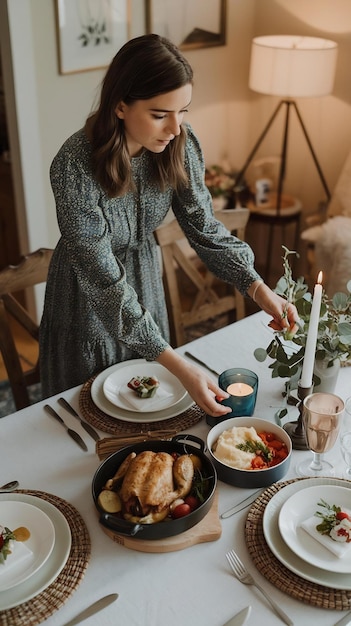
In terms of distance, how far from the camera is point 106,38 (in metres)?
3.13

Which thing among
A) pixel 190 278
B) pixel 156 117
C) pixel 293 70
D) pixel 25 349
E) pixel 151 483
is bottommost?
pixel 25 349

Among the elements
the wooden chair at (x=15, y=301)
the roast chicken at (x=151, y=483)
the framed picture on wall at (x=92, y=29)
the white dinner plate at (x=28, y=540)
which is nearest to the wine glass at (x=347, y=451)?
the roast chicken at (x=151, y=483)

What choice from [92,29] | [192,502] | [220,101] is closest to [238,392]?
[192,502]

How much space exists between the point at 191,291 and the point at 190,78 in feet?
8.50

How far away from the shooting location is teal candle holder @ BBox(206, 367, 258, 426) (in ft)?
4.88

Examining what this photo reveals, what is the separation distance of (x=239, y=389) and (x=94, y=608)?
1.93 feet

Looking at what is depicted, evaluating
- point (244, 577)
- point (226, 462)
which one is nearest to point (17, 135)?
point (226, 462)

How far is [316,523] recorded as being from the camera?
124cm

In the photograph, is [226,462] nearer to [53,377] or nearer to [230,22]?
[53,377]

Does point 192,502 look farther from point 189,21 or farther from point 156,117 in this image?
point 189,21

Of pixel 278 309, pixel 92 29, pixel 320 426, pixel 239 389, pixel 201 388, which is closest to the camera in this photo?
pixel 320 426

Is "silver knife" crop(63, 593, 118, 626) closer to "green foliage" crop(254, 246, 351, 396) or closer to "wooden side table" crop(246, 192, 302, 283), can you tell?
"green foliage" crop(254, 246, 351, 396)

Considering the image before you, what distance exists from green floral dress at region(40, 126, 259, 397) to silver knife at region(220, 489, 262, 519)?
36 centimetres

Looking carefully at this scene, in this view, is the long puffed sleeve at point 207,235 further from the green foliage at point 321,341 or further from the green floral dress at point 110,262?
the green foliage at point 321,341
